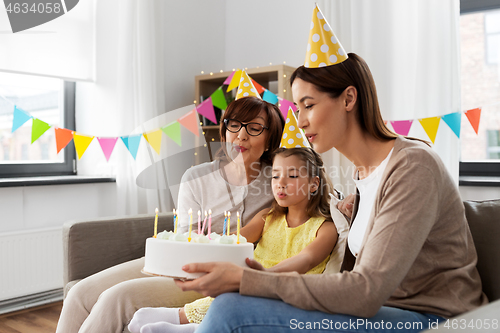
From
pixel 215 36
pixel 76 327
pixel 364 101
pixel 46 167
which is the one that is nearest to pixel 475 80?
pixel 364 101

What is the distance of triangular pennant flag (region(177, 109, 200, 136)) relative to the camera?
2.82 metres

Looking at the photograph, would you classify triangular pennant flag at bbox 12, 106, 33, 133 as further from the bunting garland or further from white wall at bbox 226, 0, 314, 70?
white wall at bbox 226, 0, 314, 70

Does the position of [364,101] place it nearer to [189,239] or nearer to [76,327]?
[189,239]

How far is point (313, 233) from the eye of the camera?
1.53 meters

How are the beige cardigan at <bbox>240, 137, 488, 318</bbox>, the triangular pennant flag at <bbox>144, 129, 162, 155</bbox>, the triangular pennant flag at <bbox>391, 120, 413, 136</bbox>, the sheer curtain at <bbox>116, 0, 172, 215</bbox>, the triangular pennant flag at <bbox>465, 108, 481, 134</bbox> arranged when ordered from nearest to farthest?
the beige cardigan at <bbox>240, 137, 488, 318</bbox>
the triangular pennant flag at <bbox>465, 108, 481, 134</bbox>
the triangular pennant flag at <bbox>391, 120, 413, 136</bbox>
the triangular pennant flag at <bbox>144, 129, 162, 155</bbox>
the sheer curtain at <bbox>116, 0, 172, 215</bbox>

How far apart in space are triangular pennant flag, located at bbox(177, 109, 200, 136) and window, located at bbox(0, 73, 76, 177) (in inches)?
31.3

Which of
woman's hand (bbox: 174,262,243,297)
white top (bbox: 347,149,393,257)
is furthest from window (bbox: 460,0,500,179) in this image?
woman's hand (bbox: 174,262,243,297)

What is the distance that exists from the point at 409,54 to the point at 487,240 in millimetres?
1547

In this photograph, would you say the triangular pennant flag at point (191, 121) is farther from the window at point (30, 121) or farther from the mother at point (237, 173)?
the mother at point (237, 173)

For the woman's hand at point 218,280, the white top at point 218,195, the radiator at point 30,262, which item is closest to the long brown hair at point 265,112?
the white top at point 218,195

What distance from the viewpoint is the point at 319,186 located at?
1.66m

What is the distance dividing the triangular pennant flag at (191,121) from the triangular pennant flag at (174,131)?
0.17 feet

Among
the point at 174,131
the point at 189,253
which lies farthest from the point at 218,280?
the point at 174,131

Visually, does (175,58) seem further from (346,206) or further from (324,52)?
(324,52)
